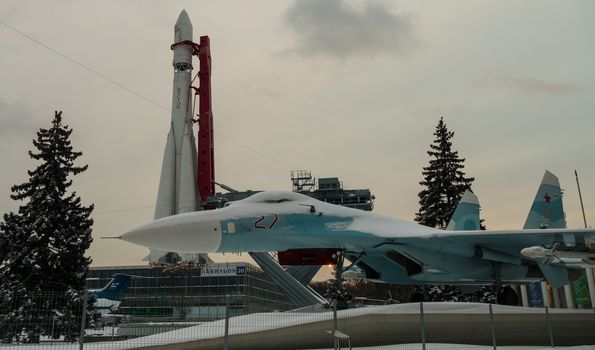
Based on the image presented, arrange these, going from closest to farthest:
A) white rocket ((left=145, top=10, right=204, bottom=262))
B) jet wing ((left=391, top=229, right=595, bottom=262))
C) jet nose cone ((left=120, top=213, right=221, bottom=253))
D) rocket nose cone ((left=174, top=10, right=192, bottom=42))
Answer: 1. jet nose cone ((left=120, top=213, right=221, bottom=253))
2. jet wing ((left=391, top=229, right=595, bottom=262))
3. white rocket ((left=145, top=10, right=204, bottom=262))
4. rocket nose cone ((left=174, top=10, right=192, bottom=42))

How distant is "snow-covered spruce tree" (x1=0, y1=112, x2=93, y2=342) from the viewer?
61.6 ft

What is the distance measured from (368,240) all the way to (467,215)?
659 cm

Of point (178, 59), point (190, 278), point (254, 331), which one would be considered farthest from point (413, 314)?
point (190, 278)

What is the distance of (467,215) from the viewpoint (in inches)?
687

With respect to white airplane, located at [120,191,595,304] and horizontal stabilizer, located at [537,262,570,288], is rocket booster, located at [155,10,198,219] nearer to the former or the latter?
white airplane, located at [120,191,595,304]

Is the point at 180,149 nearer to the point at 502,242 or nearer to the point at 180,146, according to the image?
the point at 180,146

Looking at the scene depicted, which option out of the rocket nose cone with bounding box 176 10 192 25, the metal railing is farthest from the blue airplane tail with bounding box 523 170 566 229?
the rocket nose cone with bounding box 176 10 192 25

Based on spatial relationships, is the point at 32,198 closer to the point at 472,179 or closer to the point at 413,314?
the point at 413,314

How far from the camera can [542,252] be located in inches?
380

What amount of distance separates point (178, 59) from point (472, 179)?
25698 millimetres

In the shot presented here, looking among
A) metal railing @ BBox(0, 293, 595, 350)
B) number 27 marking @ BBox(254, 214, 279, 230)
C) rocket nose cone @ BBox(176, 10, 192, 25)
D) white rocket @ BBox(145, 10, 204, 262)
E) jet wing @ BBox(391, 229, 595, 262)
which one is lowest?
metal railing @ BBox(0, 293, 595, 350)

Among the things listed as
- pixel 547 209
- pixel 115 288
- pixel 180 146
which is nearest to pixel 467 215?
pixel 547 209

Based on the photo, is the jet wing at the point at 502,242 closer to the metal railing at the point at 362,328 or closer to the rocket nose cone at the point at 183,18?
the metal railing at the point at 362,328

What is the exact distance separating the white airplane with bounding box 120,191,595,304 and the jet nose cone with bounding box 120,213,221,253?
2 cm
